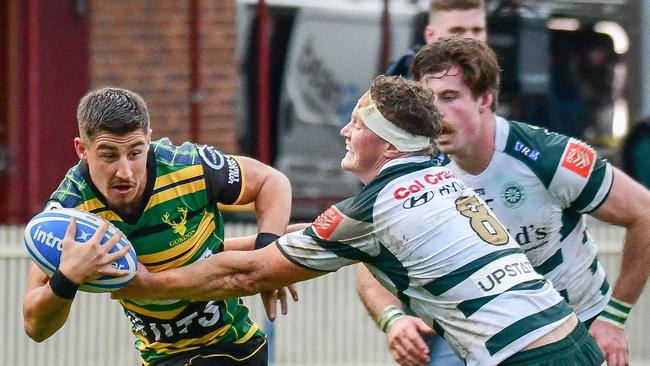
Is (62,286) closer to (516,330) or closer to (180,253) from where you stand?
(180,253)

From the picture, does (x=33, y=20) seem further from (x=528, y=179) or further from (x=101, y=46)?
(x=528, y=179)

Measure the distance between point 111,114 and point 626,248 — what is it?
2197 mm

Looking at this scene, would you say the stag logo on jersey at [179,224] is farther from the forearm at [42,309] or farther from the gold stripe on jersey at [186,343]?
the forearm at [42,309]

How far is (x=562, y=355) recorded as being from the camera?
4.92m

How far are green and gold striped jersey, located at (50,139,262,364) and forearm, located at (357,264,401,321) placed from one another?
545 millimetres

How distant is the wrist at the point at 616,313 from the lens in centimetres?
596

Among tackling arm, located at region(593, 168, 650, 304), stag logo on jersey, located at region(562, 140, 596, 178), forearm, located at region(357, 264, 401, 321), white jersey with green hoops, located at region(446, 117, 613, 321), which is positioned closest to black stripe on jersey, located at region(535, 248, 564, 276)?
white jersey with green hoops, located at region(446, 117, 613, 321)

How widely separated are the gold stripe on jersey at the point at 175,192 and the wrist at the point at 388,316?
0.89m

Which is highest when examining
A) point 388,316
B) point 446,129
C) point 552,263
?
point 446,129

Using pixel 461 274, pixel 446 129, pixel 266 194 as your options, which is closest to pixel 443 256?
pixel 461 274

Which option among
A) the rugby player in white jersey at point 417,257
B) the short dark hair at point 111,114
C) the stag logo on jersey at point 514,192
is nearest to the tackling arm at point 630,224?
the stag logo on jersey at point 514,192

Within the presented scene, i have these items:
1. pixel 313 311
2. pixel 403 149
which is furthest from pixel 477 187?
pixel 313 311

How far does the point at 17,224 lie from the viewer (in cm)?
1027

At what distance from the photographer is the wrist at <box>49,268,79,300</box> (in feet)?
16.7
